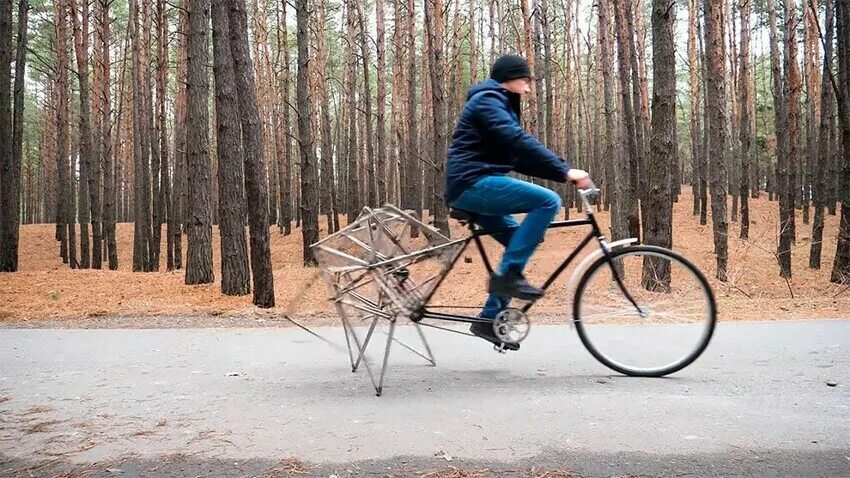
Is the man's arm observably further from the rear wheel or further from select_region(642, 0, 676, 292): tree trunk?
select_region(642, 0, 676, 292): tree trunk

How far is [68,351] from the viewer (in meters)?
4.98

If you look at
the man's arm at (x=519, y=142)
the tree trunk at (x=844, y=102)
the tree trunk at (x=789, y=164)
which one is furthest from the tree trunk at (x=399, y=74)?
the man's arm at (x=519, y=142)

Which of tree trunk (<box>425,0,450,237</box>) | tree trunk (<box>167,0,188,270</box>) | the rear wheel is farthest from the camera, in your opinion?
tree trunk (<box>167,0,188,270</box>)

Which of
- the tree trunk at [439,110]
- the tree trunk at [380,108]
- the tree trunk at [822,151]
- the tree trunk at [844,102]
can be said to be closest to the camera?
the tree trunk at [844,102]

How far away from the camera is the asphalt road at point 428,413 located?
2.50m

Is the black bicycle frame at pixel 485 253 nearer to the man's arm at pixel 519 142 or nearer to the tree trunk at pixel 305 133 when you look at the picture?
the man's arm at pixel 519 142

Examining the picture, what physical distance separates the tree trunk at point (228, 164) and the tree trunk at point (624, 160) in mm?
9169

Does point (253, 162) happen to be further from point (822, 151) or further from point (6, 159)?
point (822, 151)

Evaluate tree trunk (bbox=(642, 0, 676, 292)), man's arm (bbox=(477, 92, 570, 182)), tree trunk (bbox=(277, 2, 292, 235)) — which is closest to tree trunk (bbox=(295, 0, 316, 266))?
tree trunk (bbox=(277, 2, 292, 235))

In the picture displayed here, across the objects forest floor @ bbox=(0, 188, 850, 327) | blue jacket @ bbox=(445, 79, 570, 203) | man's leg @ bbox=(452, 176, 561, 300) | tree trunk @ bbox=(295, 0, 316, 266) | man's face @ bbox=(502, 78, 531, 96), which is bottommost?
forest floor @ bbox=(0, 188, 850, 327)

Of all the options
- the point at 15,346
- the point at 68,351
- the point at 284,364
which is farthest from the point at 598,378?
the point at 15,346

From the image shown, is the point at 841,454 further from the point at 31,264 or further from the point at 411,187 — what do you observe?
the point at 31,264

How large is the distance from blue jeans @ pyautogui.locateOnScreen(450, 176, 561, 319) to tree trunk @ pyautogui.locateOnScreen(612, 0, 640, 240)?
1195cm

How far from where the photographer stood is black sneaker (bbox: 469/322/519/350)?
384 cm
